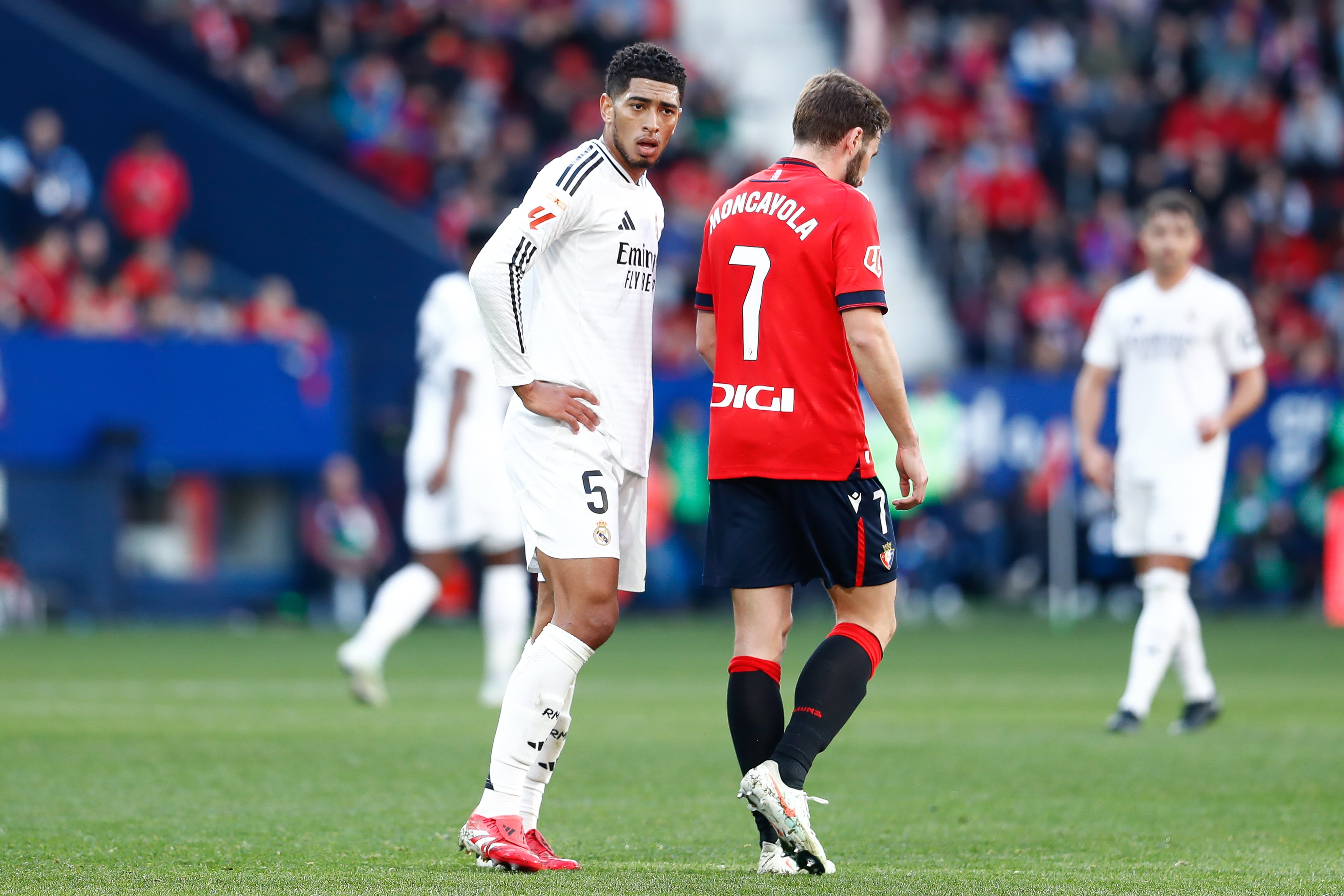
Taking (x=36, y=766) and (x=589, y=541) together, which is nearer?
(x=589, y=541)

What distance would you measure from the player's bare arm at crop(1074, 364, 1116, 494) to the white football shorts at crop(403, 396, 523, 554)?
296 cm

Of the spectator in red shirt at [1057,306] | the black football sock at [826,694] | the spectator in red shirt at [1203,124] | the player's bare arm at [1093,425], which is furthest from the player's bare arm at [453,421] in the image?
the spectator in red shirt at [1203,124]

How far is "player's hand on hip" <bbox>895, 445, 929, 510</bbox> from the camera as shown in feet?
16.5

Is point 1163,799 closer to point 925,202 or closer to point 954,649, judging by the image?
point 954,649

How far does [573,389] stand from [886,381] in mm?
839

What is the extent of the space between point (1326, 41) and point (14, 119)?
16066 mm

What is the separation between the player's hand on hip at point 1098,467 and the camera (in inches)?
352

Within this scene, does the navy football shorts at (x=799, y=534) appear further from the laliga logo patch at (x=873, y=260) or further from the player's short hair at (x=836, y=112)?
the player's short hair at (x=836, y=112)

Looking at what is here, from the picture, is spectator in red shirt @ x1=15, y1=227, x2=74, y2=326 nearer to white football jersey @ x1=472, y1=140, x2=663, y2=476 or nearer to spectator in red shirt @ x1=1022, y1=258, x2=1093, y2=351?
spectator in red shirt @ x1=1022, y1=258, x2=1093, y2=351

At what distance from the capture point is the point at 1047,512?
19.5 m

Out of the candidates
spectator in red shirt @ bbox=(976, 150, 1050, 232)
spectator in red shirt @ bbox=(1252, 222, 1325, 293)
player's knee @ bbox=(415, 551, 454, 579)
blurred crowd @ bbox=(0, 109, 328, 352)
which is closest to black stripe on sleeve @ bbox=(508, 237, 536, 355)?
player's knee @ bbox=(415, 551, 454, 579)

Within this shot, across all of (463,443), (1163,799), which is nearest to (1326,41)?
(463,443)

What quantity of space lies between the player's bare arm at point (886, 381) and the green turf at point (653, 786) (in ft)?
3.36

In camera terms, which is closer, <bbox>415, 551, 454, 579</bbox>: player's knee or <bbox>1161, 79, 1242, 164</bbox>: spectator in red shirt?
<bbox>415, 551, 454, 579</bbox>: player's knee
